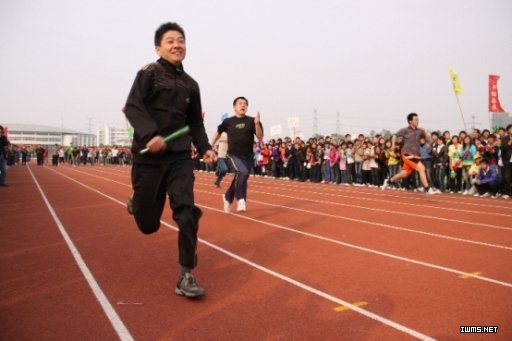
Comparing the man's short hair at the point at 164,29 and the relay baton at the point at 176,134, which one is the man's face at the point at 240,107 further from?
the relay baton at the point at 176,134

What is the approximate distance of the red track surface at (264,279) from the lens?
3.33 meters

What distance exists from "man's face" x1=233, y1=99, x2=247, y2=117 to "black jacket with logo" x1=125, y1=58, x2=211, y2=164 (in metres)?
4.34

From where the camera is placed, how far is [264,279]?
4.55 m

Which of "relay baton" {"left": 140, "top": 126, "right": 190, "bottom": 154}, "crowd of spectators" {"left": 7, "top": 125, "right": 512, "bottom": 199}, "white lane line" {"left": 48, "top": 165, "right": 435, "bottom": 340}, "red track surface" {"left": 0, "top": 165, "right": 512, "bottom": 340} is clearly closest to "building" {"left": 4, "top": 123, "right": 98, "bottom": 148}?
"crowd of spectators" {"left": 7, "top": 125, "right": 512, "bottom": 199}

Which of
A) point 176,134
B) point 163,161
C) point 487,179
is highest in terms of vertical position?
point 176,134

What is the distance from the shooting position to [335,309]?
3.71 m

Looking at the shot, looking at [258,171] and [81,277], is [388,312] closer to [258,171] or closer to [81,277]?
[81,277]

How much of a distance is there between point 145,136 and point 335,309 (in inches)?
81.8

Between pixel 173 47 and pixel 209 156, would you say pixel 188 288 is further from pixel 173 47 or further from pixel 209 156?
pixel 173 47

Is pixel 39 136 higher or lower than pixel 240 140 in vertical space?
higher

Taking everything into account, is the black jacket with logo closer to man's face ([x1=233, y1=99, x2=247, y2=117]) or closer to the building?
man's face ([x1=233, y1=99, x2=247, y2=117])

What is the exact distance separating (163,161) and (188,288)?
43.7 inches

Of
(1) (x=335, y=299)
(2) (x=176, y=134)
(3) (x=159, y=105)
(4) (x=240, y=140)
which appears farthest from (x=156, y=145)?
(4) (x=240, y=140)

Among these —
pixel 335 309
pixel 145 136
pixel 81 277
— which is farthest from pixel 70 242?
pixel 335 309
